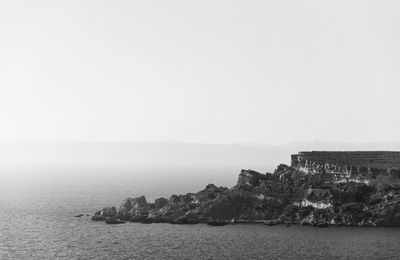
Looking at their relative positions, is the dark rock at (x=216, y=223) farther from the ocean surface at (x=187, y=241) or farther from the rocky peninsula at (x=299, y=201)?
the ocean surface at (x=187, y=241)

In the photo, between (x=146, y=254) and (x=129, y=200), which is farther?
(x=129, y=200)

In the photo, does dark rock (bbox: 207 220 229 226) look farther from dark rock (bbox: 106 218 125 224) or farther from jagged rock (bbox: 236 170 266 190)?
dark rock (bbox: 106 218 125 224)

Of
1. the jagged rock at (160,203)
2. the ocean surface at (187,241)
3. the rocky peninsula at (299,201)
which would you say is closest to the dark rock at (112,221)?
the rocky peninsula at (299,201)

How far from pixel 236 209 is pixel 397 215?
132 ft

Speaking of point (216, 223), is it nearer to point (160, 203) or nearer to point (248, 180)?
point (160, 203)

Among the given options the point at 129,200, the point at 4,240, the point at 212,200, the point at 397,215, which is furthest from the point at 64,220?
the point at 397,215

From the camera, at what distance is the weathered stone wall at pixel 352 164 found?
151250 mm

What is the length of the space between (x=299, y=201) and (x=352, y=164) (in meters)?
27.5

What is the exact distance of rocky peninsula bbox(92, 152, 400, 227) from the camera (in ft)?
450

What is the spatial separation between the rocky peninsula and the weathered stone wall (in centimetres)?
27

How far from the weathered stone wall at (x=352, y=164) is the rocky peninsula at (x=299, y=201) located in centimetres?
27

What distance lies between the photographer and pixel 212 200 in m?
151

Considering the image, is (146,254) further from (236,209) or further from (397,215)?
(397,215)

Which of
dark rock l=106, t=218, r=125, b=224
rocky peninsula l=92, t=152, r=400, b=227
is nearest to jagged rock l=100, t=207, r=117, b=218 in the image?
rocky peninsula l=92, t=152, r=400, b=227
